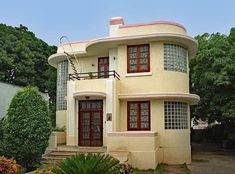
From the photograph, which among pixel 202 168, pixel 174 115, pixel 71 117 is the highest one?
pixel 174 115

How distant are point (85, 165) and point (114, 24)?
13993 mm

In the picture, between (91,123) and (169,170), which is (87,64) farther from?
(169,170)

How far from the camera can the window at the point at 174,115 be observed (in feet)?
54.3

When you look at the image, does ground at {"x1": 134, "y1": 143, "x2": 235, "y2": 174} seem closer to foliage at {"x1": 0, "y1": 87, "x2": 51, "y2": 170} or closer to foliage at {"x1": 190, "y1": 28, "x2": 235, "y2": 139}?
foliage at {"x1": 190, "y1": 28, "x2": 235, "y2": 139}

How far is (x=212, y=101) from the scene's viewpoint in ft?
66.4

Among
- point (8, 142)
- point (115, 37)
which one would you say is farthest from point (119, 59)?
point (8, 142)

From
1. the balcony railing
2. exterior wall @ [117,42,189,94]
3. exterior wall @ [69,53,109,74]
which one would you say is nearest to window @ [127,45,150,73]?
exterior wall @ [117,42,189,94]

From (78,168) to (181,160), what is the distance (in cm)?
1240

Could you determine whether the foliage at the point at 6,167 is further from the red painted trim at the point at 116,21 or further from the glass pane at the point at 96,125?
the red painted trim at the point at 116,21

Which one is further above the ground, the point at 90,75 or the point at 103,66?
the point at 103,66

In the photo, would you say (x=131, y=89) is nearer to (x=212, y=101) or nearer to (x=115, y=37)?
(x=115, y=37)

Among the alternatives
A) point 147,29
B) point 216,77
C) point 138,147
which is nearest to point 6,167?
point 138,147

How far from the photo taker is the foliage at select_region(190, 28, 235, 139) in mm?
18953

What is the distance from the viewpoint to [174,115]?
54.6 ft
